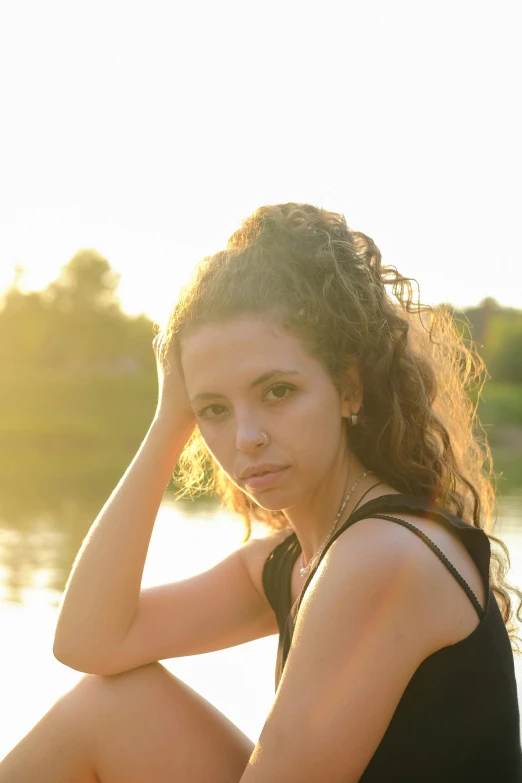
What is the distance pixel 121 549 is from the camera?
6.77 ft

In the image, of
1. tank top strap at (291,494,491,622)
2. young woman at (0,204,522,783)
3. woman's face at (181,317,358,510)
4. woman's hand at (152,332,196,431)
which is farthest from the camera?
woman's hand at (152,332,196,431)

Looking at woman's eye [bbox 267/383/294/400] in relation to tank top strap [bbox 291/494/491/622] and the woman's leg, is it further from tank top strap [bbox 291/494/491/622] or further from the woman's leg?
the woman's leg

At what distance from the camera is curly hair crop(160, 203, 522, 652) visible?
5.82ft

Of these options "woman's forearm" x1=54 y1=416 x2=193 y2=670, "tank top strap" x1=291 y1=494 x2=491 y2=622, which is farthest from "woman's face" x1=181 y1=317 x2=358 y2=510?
"woman's forearm" x1=54 y1=416 x2=193 y2=670

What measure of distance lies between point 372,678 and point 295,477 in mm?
426

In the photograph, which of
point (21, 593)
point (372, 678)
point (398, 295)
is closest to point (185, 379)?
point (398, 295)

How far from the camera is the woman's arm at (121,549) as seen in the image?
2.05 m

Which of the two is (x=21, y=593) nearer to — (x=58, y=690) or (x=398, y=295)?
(x=58, y=690)

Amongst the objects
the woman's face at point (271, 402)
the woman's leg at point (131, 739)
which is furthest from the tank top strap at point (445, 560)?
the woman's leg at point (131, 739)

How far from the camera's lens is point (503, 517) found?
6.91 metres

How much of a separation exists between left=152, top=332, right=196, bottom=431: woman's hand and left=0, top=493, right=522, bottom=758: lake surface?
578 millimetres

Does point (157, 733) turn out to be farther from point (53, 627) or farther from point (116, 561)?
point (53, 627)

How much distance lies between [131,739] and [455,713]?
2.21ft

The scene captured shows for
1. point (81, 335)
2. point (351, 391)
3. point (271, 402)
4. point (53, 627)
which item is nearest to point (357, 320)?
point (351, 391)
